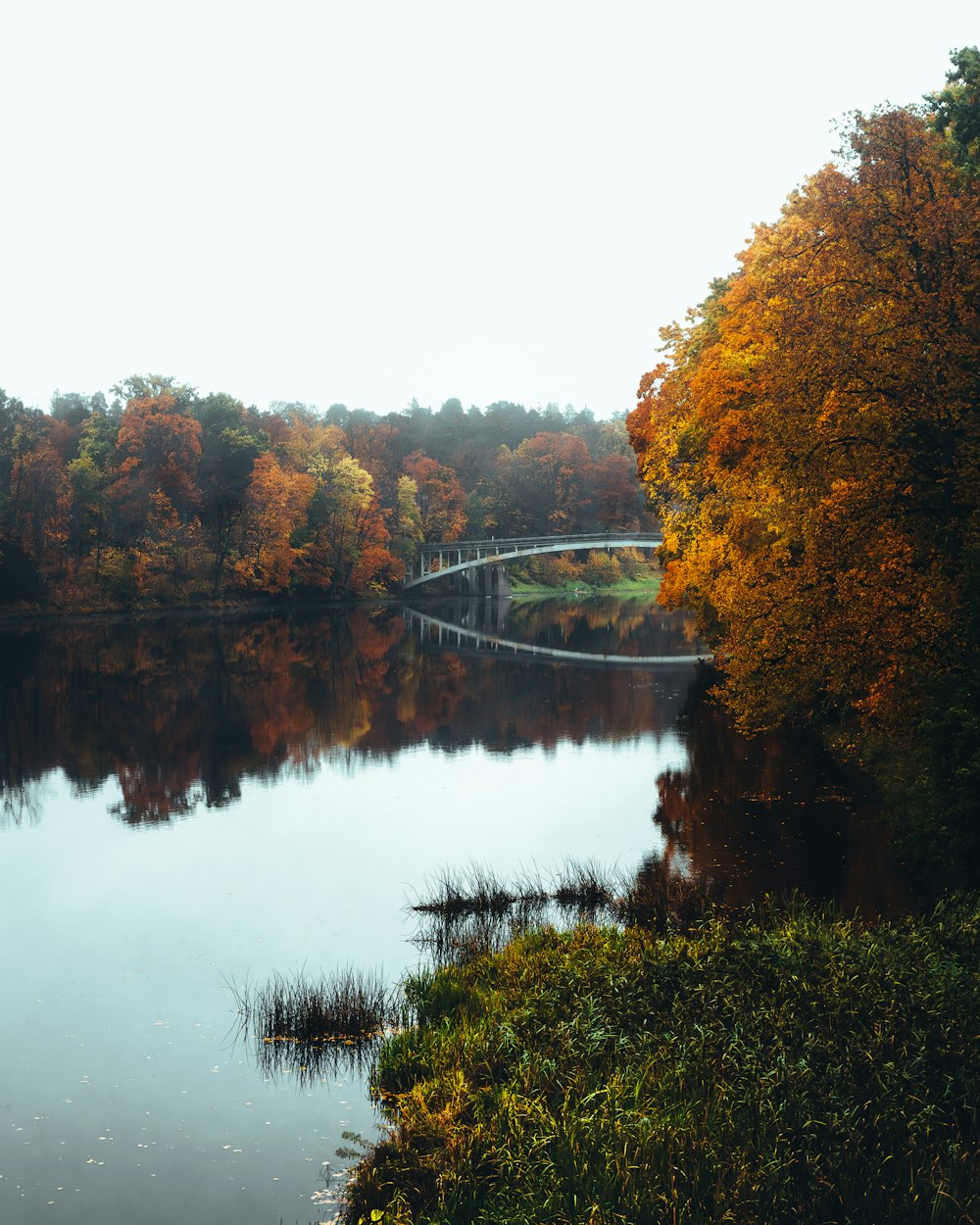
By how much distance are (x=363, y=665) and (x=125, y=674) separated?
371 inches

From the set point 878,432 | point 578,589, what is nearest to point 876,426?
point 878,432

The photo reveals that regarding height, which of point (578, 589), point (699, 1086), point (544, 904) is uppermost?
point (578, 589)

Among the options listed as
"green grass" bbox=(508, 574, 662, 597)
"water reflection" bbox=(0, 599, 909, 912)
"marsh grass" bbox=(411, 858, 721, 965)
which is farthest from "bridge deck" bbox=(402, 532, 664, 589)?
"marsh grass" bbox=(411, 858, 721, 965)

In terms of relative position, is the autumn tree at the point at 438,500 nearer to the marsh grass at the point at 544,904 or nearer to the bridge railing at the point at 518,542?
the bridge railing at the point at 518,542

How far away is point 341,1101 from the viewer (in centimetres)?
990

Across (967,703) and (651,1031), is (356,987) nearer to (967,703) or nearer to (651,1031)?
(651,1031)

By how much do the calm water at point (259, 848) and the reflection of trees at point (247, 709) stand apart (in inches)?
6.6

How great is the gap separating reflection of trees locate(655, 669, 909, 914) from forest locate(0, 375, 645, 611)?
52.7 m

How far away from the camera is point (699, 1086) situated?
8.21m

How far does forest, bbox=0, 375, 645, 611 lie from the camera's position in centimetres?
7012

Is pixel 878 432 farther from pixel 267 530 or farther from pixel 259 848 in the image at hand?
pixel 267 530

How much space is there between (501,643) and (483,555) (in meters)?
36.8

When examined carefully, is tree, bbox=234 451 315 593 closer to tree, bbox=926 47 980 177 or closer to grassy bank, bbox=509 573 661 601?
grassy bank, bbox=509 573 661 601

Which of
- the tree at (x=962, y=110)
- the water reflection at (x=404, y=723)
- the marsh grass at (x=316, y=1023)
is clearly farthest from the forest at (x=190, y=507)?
the marsh grass at (x=316, y=1023)
